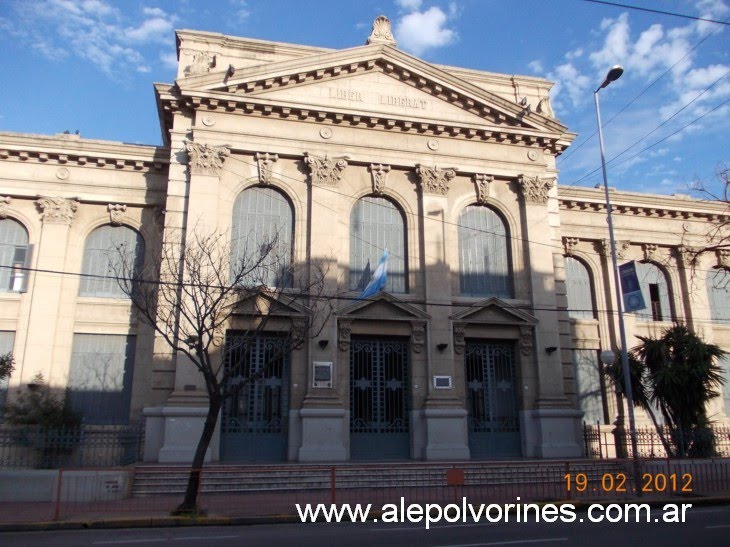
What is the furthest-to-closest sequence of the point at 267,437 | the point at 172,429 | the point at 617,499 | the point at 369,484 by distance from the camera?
the point at 267,437, the point at 172,429, the point at 369,484, the point at 617,499

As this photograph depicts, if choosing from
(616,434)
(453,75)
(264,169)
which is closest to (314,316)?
(264,169)

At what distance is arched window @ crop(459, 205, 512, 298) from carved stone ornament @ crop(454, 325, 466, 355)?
1.79 metres

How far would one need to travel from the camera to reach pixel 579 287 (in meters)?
30.2

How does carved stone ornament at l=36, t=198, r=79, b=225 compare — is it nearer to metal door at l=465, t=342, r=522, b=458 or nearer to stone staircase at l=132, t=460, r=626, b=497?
stone staircase at l=132, t=460, r=626, b=497

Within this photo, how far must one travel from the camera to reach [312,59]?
24.2m

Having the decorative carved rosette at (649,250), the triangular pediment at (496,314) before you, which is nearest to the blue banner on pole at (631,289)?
the triangular pediment at (496,314)

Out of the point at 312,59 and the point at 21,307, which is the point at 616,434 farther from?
the point at 21,307

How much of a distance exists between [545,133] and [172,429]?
60.6 ft

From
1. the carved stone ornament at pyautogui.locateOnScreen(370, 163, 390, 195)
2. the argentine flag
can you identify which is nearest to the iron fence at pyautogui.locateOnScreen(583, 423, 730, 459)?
the argentine flag

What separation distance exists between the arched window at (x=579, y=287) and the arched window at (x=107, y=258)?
→ 19.0 meters

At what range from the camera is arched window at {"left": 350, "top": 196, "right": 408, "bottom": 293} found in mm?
24297

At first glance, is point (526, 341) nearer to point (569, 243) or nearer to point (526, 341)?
point (526, 341)

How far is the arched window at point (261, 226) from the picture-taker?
23.0m

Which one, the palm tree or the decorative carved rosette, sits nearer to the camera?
the palm tree
